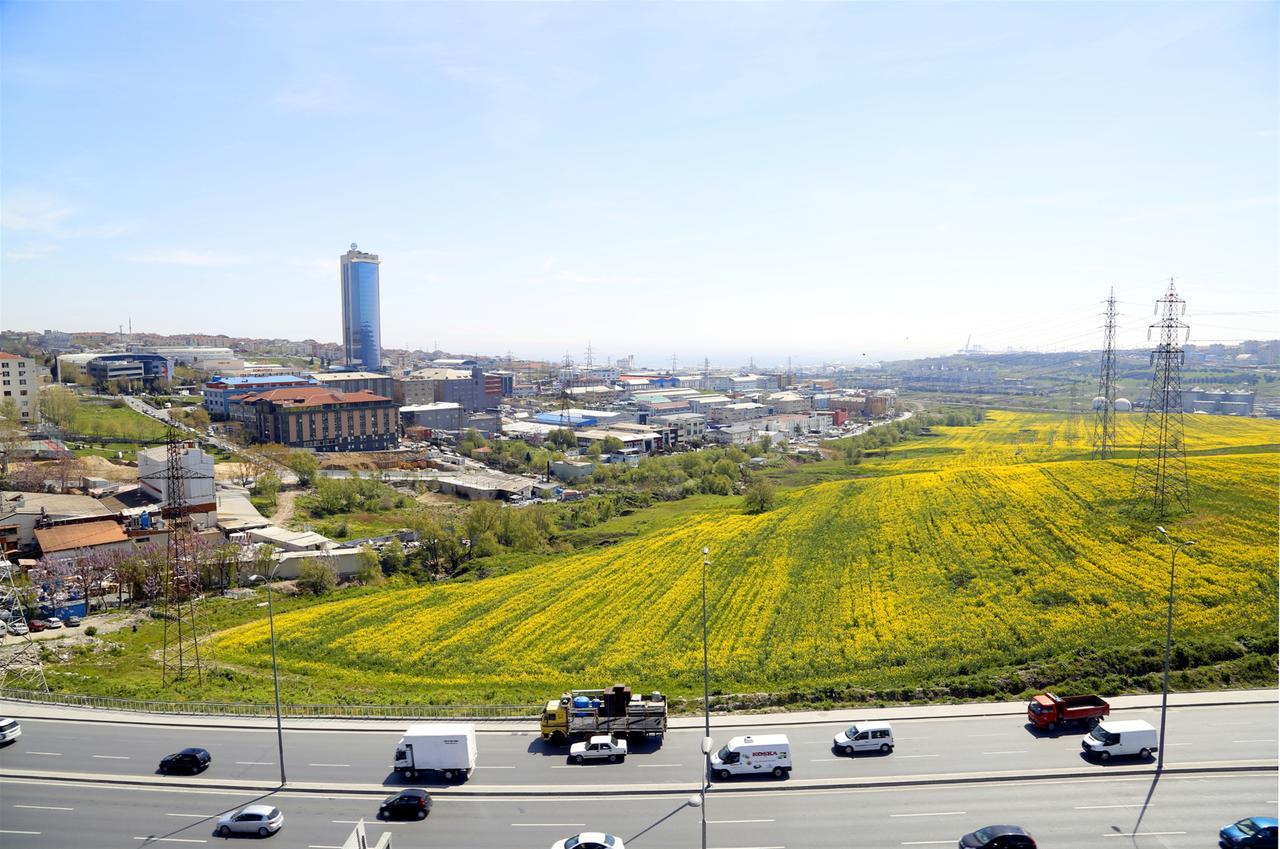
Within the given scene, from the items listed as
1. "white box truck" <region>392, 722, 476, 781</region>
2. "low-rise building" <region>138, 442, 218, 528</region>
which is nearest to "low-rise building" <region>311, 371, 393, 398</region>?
"low-rise building" <region>138, 442, 218, 528</region>

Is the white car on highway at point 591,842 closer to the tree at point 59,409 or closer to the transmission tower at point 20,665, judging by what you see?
the transmission tower at point 20,665

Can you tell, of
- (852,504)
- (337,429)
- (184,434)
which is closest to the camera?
(852,504)

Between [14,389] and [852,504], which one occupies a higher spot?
[14,389]

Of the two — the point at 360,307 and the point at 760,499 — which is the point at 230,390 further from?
the point at 760,499

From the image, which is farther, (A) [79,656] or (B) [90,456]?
(B) [90,456]

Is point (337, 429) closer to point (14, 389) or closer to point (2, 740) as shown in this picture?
point (14, 389)

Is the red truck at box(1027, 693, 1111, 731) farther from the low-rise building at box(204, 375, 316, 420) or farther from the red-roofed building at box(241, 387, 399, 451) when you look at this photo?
the low-rise building at box(204, 375, 316, 420)

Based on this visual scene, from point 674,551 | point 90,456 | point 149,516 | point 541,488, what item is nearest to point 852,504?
point 674,551

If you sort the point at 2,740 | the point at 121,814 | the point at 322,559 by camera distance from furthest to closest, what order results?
the point at 322,559, the point at 2,740, the point at 121,814

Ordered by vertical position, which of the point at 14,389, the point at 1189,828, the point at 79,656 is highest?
the point at 14,389
